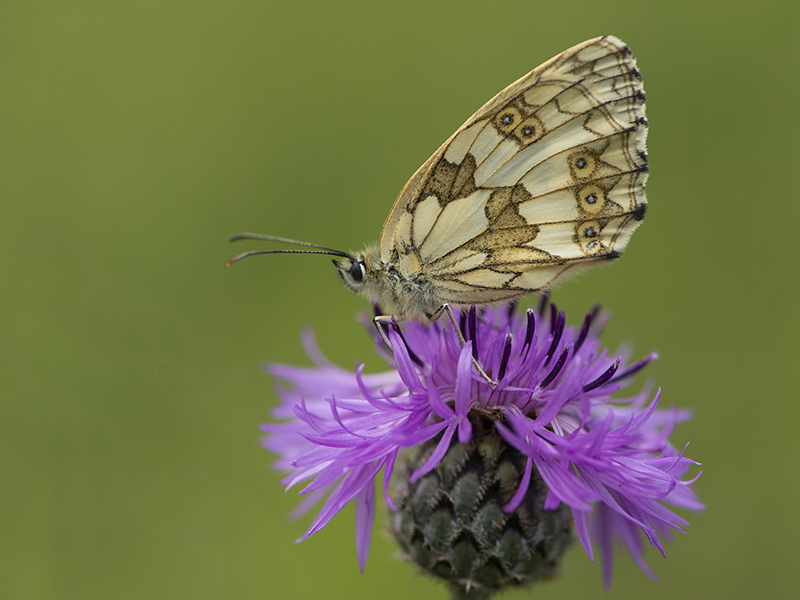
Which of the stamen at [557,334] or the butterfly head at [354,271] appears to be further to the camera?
the butterfly head at [354,271]

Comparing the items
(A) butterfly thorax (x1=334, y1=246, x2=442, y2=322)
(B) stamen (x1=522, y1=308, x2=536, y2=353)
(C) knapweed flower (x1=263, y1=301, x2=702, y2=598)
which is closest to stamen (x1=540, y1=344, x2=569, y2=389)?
(C) knapweed flower (x1=263, y1=301, x2=702, y2=598)

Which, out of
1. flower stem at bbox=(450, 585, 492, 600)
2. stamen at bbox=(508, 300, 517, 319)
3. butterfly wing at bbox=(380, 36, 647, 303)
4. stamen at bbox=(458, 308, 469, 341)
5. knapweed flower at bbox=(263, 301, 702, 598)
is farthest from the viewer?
stamen at bbox=(508, 300, 517, 319)

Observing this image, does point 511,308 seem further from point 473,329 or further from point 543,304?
point 473,329

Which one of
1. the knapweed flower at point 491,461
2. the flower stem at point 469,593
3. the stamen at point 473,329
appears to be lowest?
the flower stem at point 469,593

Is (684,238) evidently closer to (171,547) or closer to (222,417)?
(222,417)

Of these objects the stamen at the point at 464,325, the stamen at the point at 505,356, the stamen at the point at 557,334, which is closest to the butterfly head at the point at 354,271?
the stamen at the point at 464,325

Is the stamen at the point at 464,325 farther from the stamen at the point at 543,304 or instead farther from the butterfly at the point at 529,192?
the stamen at the point at 543,304

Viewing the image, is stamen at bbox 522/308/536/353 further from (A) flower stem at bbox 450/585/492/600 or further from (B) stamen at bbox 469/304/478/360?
(A) flower stem at bbox 450/585/492/600
